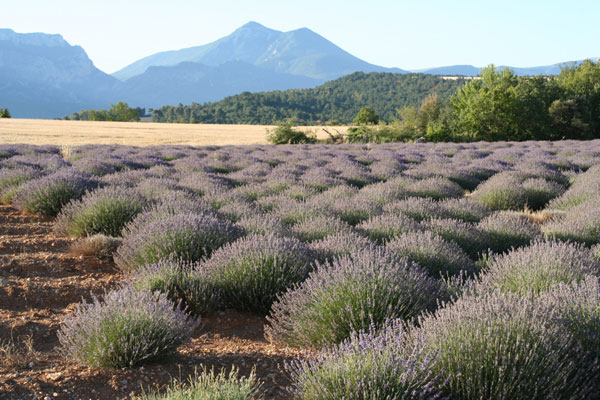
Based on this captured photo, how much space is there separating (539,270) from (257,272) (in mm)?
2067

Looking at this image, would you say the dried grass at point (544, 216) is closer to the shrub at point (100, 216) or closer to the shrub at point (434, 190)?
the shrub at point (434, 190)

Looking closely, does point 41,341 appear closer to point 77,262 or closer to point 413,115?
point 77,262

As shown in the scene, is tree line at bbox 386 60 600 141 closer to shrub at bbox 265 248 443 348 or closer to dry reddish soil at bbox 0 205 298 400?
dry reddish soil at bbox 0 205 298 400

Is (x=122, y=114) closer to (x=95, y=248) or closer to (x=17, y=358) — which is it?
(x=95, y=248)

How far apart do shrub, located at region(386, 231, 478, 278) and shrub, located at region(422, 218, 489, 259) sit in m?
0.63

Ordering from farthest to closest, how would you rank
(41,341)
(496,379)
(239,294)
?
(239,294) < (41,341) < (496,379)

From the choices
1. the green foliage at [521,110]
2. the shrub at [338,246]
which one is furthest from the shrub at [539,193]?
the green foliage at [521,110]

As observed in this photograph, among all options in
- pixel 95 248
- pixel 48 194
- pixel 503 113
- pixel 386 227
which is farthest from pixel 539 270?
pixel 503 113

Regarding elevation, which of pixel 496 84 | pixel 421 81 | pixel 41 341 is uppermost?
pixel 421 81

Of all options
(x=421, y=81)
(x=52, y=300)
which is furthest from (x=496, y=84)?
(x=421, y=81)

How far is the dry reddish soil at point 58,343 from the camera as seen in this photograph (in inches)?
89.0

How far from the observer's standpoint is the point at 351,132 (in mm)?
31469

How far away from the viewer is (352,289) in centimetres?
277

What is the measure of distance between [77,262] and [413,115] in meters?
36.4
